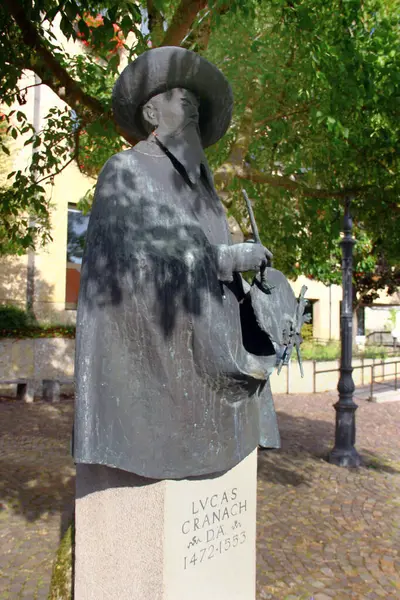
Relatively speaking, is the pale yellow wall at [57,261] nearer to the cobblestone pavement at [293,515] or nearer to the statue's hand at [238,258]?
the cobblestone pavement at [293,515]

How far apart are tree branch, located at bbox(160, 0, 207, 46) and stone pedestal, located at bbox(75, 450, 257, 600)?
14.5ft

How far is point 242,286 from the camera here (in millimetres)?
2875

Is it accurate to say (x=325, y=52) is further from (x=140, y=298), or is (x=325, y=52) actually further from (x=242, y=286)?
(x=140, y=298)

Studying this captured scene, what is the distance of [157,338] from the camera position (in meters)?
2.50

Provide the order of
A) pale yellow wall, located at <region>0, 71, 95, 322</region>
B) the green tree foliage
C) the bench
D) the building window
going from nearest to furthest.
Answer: the green tree foliage < the bench < pale yellow wall, located at <region>0, 71, 95, 322</region> < the building window

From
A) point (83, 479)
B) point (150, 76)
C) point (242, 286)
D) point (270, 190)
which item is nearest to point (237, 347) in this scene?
point (242, 286)

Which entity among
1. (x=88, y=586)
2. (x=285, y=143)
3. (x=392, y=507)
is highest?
(x=285, y=143)

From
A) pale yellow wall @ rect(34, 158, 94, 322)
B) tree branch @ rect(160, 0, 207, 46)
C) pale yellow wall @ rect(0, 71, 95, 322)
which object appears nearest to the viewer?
tree branch @ rect(160, 0, 207, 46)

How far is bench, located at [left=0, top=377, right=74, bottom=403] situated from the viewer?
507 inches

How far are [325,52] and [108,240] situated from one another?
4605 mm

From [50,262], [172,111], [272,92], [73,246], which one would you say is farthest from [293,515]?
[73,246]

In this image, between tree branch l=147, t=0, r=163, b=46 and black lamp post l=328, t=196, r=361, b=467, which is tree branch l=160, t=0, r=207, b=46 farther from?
black lamp post l=328, t=196, r=361, b=467

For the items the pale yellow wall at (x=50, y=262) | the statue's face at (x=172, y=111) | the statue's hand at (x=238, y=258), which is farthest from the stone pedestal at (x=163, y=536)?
the pale yellow wall at (x=50, y=262)

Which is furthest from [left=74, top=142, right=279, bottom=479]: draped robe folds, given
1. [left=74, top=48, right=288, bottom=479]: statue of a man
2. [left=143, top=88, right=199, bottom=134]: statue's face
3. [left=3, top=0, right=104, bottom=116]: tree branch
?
[left=3, top=0, right=104, bottom=116]: tree branch
